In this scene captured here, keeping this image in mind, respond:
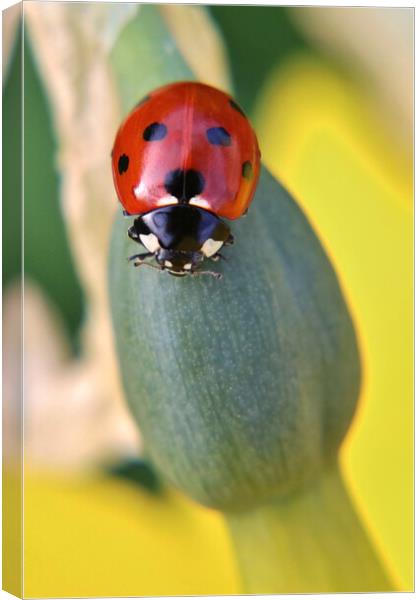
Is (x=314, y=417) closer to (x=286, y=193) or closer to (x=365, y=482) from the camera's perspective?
(x=286, y=193)

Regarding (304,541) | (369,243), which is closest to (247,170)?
(304,541)

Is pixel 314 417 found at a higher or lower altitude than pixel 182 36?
lower

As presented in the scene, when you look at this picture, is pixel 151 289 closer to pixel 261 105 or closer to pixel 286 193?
pixel 286 193

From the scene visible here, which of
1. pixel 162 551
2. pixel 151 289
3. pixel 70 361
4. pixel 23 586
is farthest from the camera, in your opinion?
pixel 70 361

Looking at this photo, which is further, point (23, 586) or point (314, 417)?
point (23, 586)

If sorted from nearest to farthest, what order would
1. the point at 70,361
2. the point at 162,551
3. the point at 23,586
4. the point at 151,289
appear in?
the point at 151,289
the point at 23,586
the point at 162,551
the point at 70,361

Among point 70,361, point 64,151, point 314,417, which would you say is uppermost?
point 64,151

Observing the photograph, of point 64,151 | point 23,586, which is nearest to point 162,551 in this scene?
point 23,586

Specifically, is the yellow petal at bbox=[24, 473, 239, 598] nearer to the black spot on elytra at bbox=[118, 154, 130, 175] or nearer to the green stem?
the green stem
